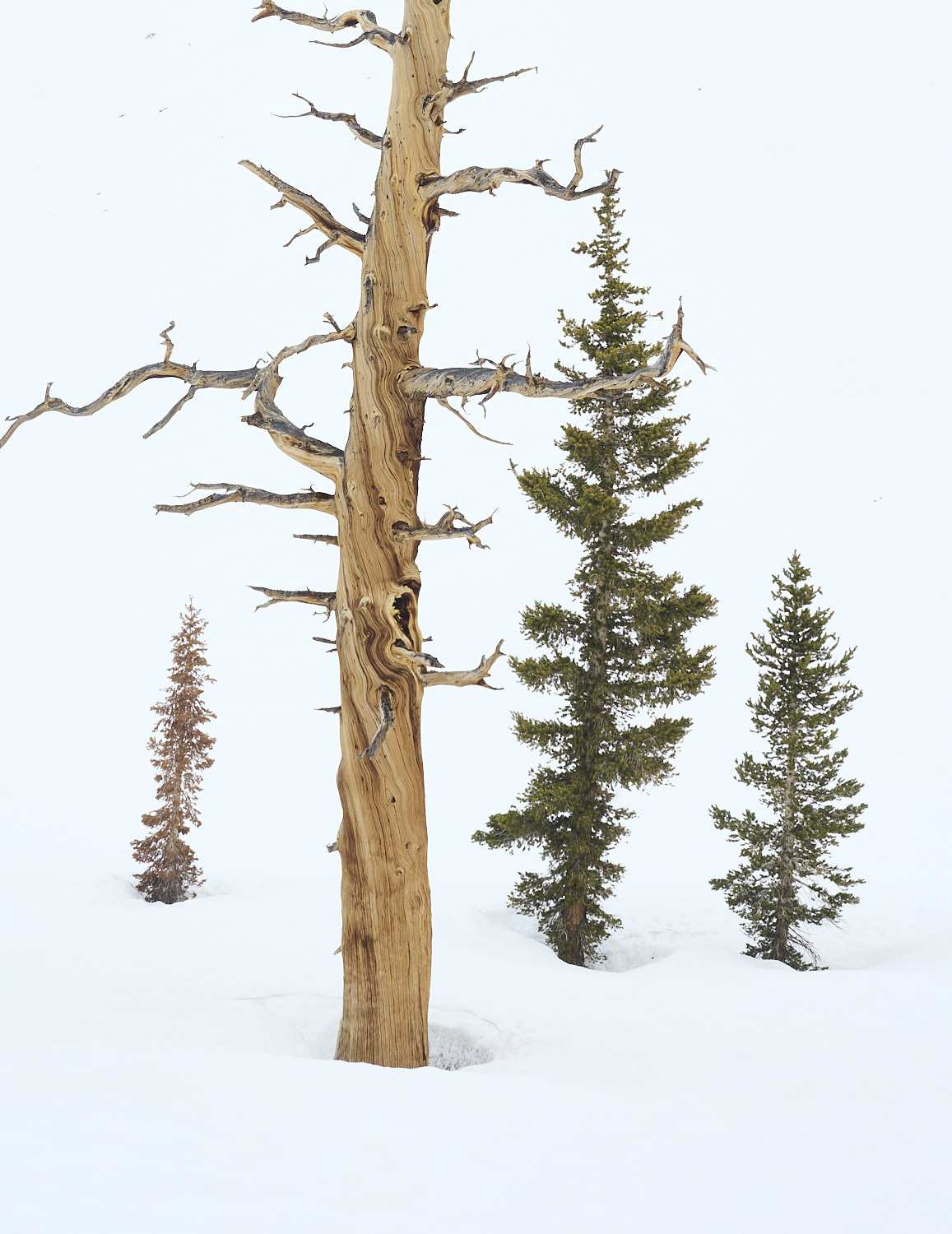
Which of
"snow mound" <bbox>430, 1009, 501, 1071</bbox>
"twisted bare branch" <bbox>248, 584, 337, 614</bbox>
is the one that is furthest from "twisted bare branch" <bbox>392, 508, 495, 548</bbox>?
"snow mound" <bbox>430, 1009, 501, 1071</bbox>

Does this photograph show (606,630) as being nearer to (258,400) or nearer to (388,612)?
(388,612)

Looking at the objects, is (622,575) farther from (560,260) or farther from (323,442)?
(560,260)

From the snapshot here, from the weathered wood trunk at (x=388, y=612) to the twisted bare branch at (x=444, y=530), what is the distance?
6 centimetres

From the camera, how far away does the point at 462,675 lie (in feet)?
18.2

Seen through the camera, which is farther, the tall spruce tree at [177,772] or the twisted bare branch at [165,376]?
the tall spruce tree at [177,772]

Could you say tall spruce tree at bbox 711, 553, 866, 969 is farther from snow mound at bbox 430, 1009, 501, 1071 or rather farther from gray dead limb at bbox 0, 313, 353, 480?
gray dead limb at bbox 0, 313, 353, 480

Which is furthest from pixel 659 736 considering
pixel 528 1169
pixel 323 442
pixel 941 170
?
pixel 941 170

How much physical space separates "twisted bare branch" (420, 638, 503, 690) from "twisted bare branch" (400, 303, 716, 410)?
1.42 metres

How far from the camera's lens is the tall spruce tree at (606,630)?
9.91m

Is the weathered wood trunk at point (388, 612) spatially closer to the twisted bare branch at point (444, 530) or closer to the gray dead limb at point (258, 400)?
the twisted bare branch at point (444, 530)

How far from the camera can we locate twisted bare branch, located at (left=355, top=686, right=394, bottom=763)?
5.39 metres

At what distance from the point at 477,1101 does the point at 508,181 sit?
4.96 m

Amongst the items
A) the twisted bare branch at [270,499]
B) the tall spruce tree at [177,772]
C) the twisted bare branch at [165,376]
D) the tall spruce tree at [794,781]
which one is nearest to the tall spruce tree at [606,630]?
the tall spruce tree at [794,781]

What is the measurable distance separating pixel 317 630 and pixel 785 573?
60.8 feet
